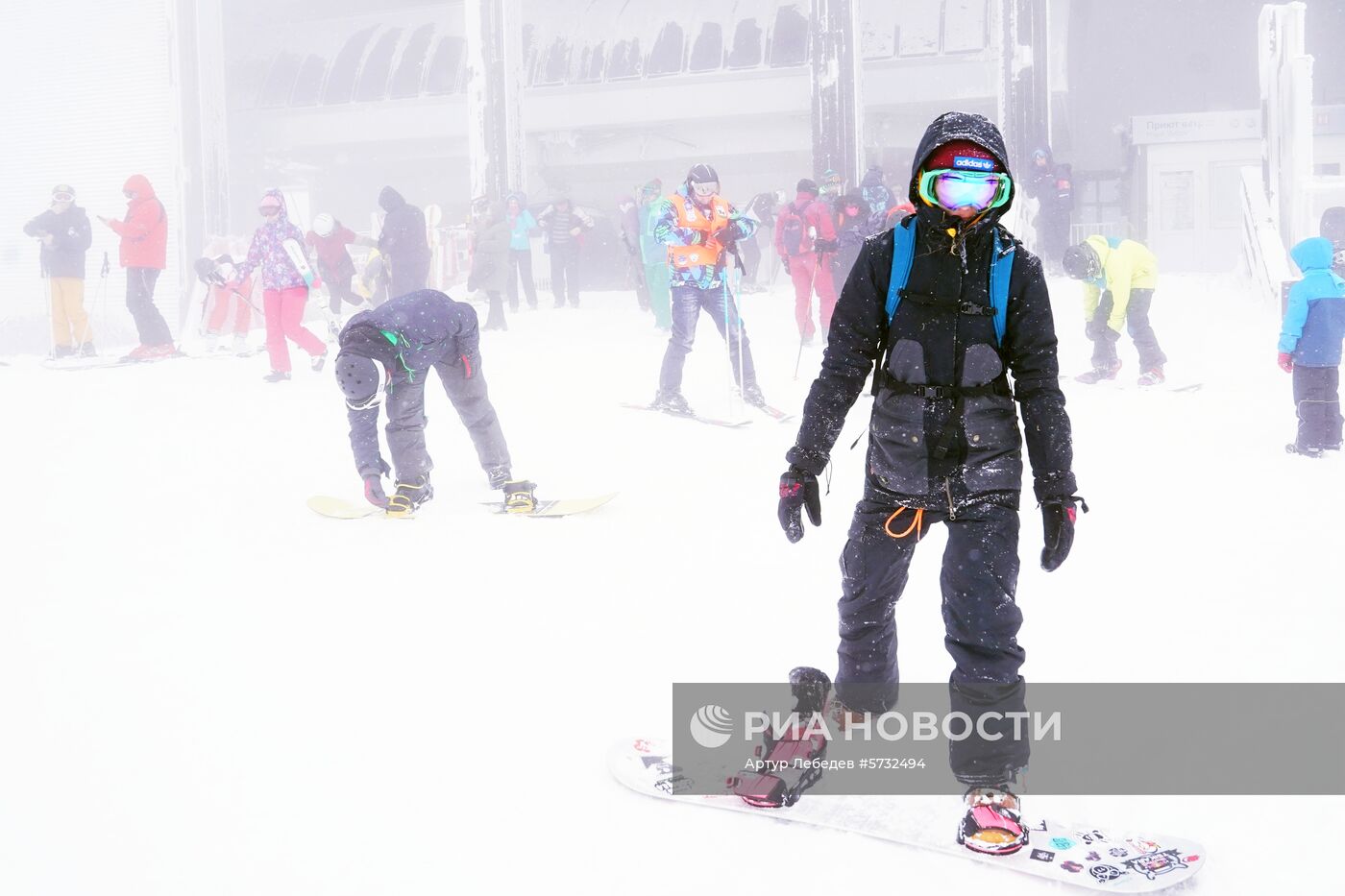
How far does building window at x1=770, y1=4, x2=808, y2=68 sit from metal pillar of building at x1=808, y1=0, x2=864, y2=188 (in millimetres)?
2826

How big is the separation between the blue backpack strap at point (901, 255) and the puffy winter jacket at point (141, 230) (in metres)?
9.93

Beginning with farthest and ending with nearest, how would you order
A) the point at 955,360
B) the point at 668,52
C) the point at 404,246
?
1. the point at 668,52
2. the point at 404,246
3. the point at 955,360

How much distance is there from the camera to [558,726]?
2.92 meters

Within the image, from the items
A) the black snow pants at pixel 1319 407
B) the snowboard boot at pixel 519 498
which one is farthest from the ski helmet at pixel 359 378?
the black snow pants at pixel 1319 407

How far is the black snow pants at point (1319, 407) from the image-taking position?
19.5 ft

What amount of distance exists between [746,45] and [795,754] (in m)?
19.5

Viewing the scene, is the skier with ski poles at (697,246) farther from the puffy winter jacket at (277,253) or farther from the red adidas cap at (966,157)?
the red adidas cap at (966,157)

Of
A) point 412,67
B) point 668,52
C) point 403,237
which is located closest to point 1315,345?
point 403,237

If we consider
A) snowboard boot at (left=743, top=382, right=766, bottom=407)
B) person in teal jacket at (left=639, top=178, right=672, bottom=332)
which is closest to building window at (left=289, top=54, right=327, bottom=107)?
person in teal jacket at (left=639, top=178, right=672, bottom=332)

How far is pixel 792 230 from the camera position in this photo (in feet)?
34.6

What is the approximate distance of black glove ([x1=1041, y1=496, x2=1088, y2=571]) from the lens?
2.27m

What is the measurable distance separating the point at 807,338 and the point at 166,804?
8.90 metres

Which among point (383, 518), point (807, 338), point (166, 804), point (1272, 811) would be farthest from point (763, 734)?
point (807, 338)

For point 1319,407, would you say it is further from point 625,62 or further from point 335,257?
point 625,62
